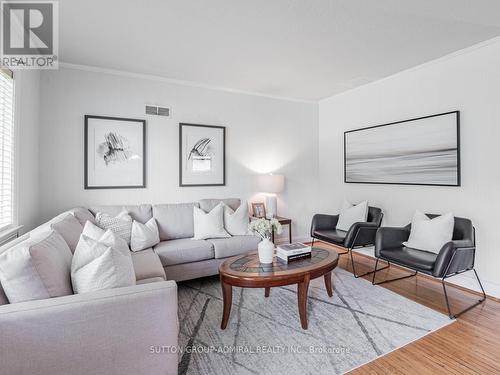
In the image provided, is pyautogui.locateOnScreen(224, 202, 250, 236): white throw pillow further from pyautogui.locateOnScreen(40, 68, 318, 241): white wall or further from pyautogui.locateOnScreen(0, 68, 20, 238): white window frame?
pyautogui.locateOnScreen(0, 68, 20, 238): white window frame

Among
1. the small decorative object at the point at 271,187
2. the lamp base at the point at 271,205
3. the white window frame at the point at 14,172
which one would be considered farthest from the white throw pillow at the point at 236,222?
the white window frame at the point at 14,172

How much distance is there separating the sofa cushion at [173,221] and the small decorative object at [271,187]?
47.6 inches

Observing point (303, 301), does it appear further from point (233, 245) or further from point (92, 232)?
point (92, 232)

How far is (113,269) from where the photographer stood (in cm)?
146

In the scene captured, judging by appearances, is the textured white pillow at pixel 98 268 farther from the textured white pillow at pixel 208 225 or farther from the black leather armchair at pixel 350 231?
the black leather armchair at pixel 350 231

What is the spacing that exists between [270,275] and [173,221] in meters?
1.68

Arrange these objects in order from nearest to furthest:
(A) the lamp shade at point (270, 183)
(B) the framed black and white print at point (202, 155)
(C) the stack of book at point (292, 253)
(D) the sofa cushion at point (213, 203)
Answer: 1. (C) the stack of book at point (292, 253)
2. (D) the sofa cushion at point (213, 203)
3. (B) the framed black and white print at point (202, 155)
4. (A) the lamp shade at point (270, 183)

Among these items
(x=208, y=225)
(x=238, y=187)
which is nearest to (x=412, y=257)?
(x=208, y=225)

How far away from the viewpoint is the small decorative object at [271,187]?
4.04 meters

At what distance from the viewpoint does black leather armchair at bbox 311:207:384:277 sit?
332 centimetres

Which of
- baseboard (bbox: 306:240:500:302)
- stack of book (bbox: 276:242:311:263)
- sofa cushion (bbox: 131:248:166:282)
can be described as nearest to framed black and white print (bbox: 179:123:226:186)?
sofa cushion (bbox: 131:248:166:282)

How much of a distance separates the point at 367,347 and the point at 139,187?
3060 millimetres

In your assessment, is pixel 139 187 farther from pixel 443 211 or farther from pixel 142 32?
pixel 443 211

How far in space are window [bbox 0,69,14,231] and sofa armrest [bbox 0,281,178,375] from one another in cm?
133
